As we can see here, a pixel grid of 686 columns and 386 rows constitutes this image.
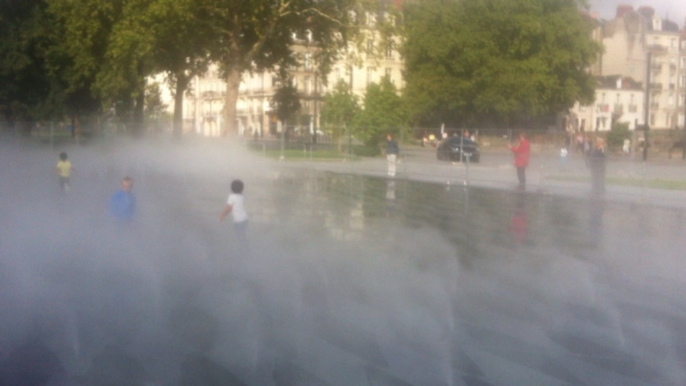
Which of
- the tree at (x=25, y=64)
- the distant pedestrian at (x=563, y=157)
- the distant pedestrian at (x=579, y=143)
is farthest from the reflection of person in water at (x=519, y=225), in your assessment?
the tree at (x=25, y=64)

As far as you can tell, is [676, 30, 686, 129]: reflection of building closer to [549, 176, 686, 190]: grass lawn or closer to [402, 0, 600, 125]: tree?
[549, 176, 686, 190]: grass lawn

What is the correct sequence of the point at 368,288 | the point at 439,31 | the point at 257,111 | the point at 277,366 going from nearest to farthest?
the point at 277,366, the point at 368,288, the point at 439,31, the point at 257,111

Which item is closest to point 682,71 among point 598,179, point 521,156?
point 521,156

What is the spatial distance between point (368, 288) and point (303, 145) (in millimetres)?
39207

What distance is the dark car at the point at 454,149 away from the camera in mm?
45062

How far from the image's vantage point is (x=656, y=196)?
27.9 metres

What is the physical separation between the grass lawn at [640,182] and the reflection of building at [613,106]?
15.3 feet

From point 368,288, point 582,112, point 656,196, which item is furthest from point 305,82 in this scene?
point 368,288

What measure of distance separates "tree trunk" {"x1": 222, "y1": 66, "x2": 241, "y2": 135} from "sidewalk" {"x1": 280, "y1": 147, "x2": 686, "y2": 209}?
6165 millimetres

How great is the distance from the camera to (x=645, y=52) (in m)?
27.1

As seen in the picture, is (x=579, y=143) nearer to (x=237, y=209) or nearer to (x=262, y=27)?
(x=262, y=27)

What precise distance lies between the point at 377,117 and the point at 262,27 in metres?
8.17

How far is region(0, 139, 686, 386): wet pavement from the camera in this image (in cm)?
716

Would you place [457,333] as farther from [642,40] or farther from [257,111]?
[257,111]
